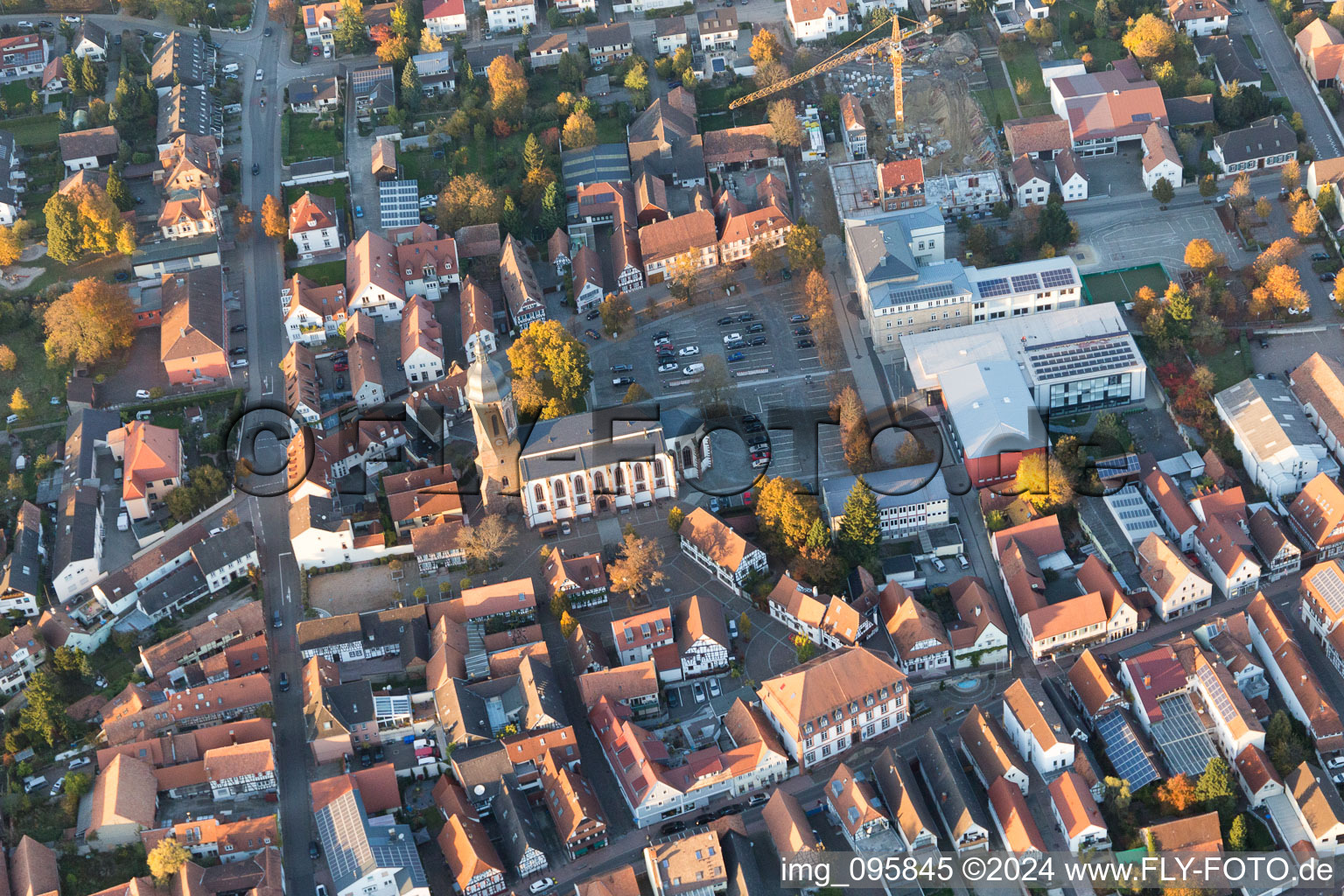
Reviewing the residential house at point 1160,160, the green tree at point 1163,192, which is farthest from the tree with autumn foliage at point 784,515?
the residential house at point 1160,160

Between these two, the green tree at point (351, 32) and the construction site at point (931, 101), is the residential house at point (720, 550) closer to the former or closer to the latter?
the construction site at point (931, 101)

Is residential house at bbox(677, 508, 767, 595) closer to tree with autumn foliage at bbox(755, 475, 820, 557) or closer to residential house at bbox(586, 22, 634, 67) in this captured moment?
tree with autumn foliage at bbox(755, 475, 820, 557)

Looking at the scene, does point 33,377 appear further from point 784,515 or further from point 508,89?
point 784,515

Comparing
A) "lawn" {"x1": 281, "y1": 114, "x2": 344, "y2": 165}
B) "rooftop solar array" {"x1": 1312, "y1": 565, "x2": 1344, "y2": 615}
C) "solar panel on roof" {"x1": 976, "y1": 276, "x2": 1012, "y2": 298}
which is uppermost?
"lawn" {"x1": 281, "y1": 114, "x2": 344, "y2": 165}

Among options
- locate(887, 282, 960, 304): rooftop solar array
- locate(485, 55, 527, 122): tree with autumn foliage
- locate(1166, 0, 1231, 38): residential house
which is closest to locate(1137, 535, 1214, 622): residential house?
locate(887, 282, 960, 304): rooftop solar array

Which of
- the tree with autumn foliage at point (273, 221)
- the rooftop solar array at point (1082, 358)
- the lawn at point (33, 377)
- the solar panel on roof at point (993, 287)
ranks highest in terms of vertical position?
the tree with autumn foliage at point (273, 221)

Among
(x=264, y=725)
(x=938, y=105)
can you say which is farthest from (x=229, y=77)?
(x=264, y=725)

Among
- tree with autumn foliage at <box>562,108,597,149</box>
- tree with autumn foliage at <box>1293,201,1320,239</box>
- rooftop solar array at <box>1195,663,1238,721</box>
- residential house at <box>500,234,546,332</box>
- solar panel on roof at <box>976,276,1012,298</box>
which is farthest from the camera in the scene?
tree with autumn foliage at <box>562,108,597,149</box>
